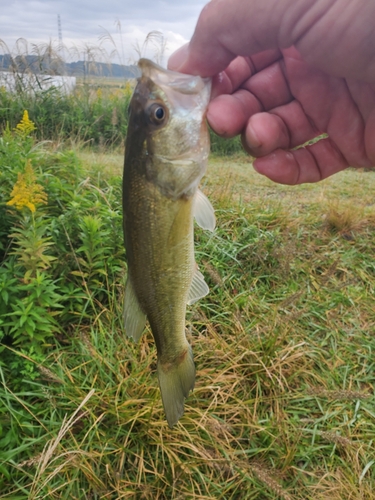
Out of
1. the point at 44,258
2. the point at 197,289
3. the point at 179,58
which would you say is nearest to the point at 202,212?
the point at 197,289

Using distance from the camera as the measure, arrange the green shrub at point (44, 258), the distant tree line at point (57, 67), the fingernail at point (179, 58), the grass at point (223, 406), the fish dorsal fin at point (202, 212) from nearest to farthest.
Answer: the fish dorsal fin at point (202, 212) < the fingernail at point (179, 58) < the grass at point (223, 406) < the green shrub at point (44, 258) < the distant tree line at point (57, 67)

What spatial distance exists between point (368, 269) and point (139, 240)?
325cm

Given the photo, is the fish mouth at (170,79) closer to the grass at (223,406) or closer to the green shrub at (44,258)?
the green shrub at (44,258)

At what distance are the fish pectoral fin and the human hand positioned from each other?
0.72 metres

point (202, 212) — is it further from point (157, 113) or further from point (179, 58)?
point (179, 58)

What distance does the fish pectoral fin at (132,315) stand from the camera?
1.39 metres

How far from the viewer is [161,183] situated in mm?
1276

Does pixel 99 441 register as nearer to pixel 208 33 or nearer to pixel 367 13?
pixel 208 33

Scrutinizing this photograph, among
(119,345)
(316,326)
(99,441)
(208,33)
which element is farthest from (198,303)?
(208,33)

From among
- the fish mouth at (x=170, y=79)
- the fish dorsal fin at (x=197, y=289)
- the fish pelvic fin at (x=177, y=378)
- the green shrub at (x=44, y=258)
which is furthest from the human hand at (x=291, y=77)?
the green shrub at (x=44, y=258)

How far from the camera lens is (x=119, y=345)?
261cm

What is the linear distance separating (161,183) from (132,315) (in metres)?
0.47

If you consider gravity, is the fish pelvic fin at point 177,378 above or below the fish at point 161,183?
below

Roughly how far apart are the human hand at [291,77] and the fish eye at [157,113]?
13.1 inches
